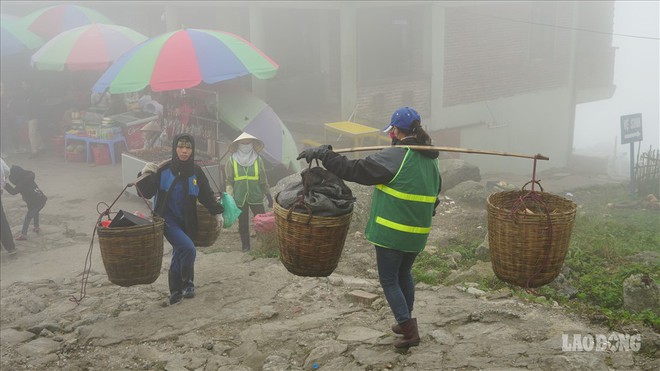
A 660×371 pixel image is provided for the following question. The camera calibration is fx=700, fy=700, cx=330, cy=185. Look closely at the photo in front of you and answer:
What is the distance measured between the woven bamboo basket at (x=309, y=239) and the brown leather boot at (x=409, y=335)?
0.76m

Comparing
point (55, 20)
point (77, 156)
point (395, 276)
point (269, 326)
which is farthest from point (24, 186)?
point (55, 20)

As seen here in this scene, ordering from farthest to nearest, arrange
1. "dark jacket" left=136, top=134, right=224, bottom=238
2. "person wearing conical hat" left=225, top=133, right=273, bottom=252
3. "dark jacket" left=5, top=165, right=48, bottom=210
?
"dark jacket" left=5, top=165, right=48, bottom=210
"person wearing conical hat" left=225, top=133, right=273, bottom=252
"dark jacket" left=136, top=134, right=224, bottom=238

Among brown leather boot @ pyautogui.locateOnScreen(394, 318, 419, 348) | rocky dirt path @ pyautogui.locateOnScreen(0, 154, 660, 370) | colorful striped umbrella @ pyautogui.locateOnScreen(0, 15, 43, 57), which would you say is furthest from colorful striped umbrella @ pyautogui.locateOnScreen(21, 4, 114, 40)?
brown leather boot @ pyautogui.locateOnScreen(394, 318, 419, 348)

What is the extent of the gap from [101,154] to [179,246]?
8.37 m

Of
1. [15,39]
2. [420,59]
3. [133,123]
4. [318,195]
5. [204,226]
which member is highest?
[15,39]

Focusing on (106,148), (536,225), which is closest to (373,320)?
(536,225)

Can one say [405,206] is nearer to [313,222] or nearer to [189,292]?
[313,222]

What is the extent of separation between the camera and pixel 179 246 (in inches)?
271

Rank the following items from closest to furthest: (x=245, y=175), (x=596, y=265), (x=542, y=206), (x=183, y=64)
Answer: (x=542, y=206) < (x=596, y=265) < (x=245, y=175) < (x=183, y=64)

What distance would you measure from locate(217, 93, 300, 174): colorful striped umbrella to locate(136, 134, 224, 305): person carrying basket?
184 inches

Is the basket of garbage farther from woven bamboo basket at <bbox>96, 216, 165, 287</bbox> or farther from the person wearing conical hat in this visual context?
the person wearing conical hat

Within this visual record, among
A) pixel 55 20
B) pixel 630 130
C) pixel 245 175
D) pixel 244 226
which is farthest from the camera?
pixel 55 20

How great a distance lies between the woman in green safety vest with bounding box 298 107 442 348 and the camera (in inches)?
193

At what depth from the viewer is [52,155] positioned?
15633 millimetres
